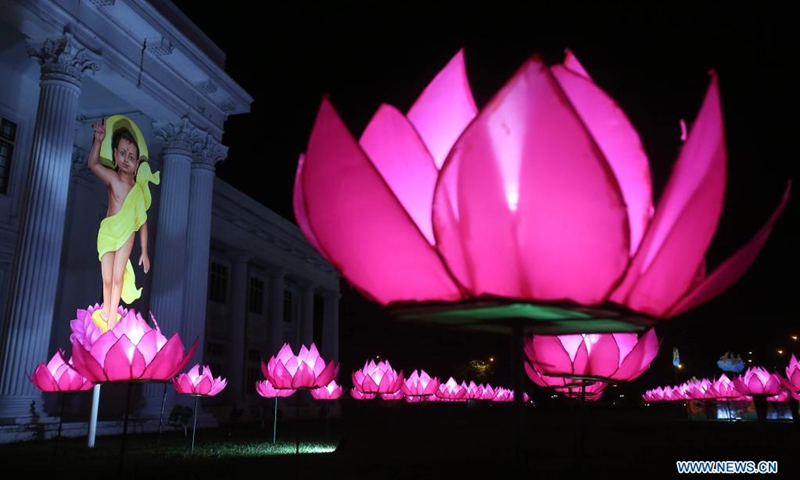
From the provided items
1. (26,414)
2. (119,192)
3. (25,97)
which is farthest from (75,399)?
(25,97)

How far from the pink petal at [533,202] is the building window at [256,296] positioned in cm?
3534

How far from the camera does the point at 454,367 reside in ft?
182

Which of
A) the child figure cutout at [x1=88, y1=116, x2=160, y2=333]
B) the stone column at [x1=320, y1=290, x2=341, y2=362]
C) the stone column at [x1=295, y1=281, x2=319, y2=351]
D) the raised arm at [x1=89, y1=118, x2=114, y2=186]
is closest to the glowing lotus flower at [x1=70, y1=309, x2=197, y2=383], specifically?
the child figure cutout at [x1=88, y1=116, x2=160, y2=333]

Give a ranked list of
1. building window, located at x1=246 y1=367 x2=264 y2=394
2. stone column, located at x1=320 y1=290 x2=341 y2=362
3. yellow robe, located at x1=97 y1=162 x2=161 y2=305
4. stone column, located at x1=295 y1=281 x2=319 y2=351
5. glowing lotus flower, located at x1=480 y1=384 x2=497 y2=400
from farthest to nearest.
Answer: stone column, located at x1=320 y1=290 x2=341 y2=362 → stone column, located at x1=295 y1=281 x2=319 y2=351 → building window, located at x1=246 y1=367 x2=264 y2=394 → glowing lotus flower, located at x1=480 y1=384 x2=497 y2=400 → yellow robe, located at x1=97 y1=162 x2=161 y2=305

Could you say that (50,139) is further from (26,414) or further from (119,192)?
(26,414)

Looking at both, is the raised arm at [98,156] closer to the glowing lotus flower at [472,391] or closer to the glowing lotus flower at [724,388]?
the glowing lotus flower at [472,391]

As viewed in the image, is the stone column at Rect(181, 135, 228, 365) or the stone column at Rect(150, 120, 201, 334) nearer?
the stone column at Rect(150, 120, 201, 334)

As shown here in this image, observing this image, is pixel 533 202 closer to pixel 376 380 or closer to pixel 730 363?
pixel 376 380

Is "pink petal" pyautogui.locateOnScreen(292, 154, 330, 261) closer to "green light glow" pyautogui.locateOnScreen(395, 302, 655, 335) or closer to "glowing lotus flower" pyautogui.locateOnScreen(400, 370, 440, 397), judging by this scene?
"green light glow" pyautogui.locateOnScreen(395, 302, 655, 335)

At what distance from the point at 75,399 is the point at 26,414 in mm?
6035

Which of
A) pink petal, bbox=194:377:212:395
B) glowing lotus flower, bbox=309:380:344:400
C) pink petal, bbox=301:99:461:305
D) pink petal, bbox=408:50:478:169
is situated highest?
pink petal, bbox=408:50:478:169

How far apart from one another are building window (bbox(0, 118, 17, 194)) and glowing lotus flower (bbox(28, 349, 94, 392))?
475 inches

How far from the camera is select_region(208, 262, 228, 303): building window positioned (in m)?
32.2

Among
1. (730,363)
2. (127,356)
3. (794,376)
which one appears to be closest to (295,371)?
(127,356)
